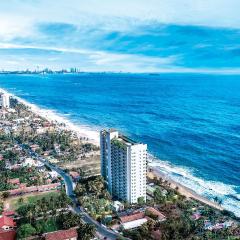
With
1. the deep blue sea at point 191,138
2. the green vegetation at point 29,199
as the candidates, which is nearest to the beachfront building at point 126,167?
the green vegetation at point 29,199

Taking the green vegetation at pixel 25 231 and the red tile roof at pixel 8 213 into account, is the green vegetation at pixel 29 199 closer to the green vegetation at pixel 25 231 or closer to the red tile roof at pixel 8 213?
the red tile roof at pixel 8 213

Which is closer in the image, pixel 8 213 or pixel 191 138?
pixel 8 213

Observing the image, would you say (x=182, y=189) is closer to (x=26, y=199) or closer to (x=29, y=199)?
(x=29, y=199)

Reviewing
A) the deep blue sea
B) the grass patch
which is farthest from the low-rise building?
the deep blue sea

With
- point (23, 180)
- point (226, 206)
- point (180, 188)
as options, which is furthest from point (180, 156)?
point (23, 180)

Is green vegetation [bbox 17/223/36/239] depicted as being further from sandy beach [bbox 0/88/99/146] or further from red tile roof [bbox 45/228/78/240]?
sandy beach [bbox 0/88/99/146]

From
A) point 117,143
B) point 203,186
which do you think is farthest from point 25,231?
point 203,186

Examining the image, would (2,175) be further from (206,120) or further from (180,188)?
(206,120)
